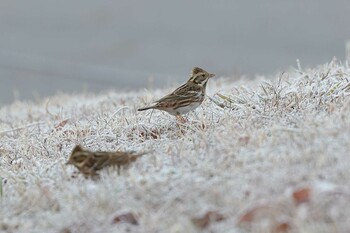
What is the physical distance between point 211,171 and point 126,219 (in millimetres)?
575

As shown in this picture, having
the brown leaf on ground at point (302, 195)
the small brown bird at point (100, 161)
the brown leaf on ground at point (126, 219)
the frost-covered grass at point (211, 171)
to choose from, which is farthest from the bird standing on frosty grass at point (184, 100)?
the brown leaf on ground at point (302, 195)

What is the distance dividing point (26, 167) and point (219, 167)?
1564 mm

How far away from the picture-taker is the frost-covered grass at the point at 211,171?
406 cm

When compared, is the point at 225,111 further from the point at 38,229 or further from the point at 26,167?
the point at 38,229

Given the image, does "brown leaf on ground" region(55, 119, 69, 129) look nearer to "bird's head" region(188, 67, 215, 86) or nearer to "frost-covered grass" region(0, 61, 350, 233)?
"frost-covered grass" region(0, 61, 350, 233)

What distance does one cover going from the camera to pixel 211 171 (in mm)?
4621

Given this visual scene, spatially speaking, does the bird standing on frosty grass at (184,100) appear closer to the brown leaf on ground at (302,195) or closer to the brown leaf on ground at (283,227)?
the brown leaf on ground at (302,195)

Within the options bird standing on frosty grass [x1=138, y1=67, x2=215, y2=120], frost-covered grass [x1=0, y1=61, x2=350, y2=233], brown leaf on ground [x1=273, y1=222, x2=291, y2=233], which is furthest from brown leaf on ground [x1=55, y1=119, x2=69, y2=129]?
brown leaf on ground [x1=273, y1=222, x2=291, y2=233]

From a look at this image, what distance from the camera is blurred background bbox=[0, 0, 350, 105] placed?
16.3 meters

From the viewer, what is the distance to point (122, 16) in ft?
64.3

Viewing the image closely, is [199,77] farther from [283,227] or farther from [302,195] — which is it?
[283,227]

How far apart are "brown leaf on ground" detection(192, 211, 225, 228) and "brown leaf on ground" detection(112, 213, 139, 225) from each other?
12.7 inches

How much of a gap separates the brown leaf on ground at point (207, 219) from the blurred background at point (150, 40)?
1091 centimetres

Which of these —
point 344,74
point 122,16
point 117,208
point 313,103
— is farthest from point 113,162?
point 122,16
